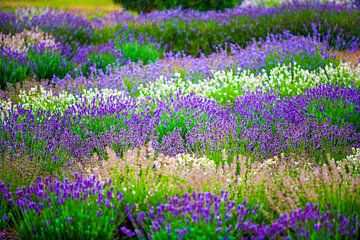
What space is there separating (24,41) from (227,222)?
6464 millimetres

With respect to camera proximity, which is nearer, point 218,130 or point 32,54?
point 218,130

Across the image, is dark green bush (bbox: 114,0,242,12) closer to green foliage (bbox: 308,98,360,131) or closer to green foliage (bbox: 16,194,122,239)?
green foliage (bbox: 308,98,360,131)

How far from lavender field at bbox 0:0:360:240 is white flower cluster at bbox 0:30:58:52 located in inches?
1.1

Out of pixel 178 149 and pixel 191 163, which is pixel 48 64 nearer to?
pixel 178 149

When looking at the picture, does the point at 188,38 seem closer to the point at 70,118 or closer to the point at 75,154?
the point at 70,118

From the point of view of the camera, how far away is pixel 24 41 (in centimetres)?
824

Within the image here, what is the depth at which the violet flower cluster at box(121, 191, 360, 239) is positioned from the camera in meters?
2.51

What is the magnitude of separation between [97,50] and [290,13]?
4.36m

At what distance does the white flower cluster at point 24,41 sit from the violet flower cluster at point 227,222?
5.62m

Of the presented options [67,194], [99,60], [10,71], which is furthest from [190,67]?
[67,194]

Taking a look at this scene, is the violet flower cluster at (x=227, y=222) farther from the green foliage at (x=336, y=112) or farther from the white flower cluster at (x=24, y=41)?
the white flower cluster at (x=24, y=41)

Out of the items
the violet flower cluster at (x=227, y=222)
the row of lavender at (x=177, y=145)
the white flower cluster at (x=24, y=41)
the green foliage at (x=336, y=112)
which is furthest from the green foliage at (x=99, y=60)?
the violet flower cluster at (x=227, y=222)

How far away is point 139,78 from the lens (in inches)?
252

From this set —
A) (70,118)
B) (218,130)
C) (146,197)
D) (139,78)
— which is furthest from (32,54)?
(146,197)
